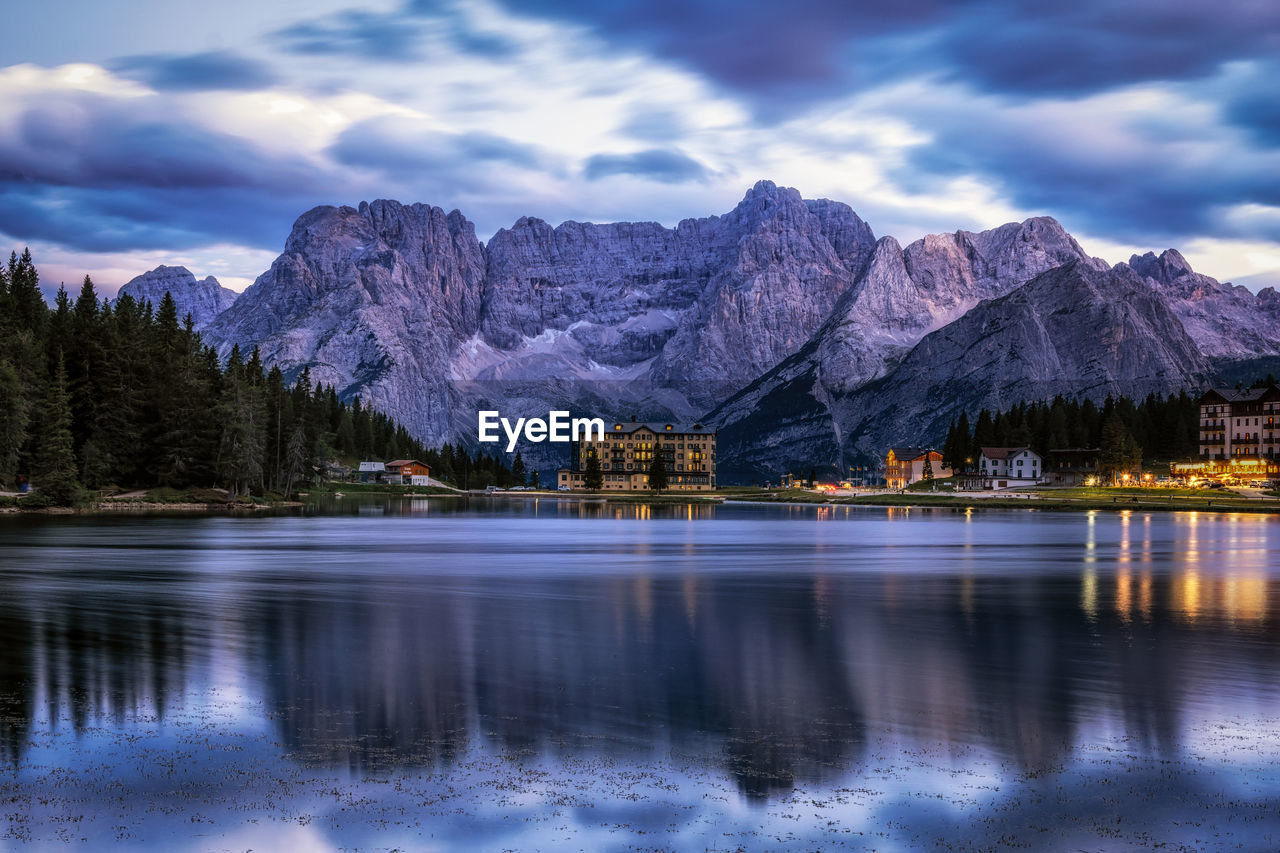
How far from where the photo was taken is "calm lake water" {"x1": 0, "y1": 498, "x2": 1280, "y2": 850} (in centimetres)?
1752

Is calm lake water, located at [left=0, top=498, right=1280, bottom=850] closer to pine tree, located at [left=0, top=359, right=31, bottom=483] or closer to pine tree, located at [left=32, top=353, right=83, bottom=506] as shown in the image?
pine tree, located at [left=0, top=359, right=31, bottom=483]

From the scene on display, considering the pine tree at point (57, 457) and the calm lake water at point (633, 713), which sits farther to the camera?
the pine tree at point (57, 457)

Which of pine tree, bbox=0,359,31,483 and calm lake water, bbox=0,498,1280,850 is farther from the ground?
pine tree, bbox=0,359,31,483

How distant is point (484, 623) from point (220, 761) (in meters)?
22.2

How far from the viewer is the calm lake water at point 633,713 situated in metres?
17.5

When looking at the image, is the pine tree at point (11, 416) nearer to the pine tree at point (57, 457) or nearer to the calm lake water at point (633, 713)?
the pine tree at point (57, 457)

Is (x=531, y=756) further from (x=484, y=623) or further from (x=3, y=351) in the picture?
(x=3, y=351)

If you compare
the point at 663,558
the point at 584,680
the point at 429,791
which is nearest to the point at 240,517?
the point at 663,558

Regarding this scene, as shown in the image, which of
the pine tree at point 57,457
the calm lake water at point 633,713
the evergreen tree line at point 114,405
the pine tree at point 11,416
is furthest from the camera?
the evergreen tree line at point 114,405

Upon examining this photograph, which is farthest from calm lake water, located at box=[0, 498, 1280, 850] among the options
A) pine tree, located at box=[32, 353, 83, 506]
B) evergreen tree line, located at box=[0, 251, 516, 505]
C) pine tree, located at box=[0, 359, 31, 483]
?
evergreen tree line, located at box=[0, 251, 516, 505]

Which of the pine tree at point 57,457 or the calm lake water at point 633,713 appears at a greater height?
the pine tree at point 57,457

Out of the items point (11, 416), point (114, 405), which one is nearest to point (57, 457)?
point (11, 416)

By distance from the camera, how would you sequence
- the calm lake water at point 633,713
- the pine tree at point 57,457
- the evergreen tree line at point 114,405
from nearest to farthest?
the calm lake water at point 633,713, the pine tree at point 57,457, the evergreen tree line at point 114,405

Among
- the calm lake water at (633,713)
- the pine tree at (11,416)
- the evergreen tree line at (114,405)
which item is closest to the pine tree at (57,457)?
the evergreen tree line at (114,405)
